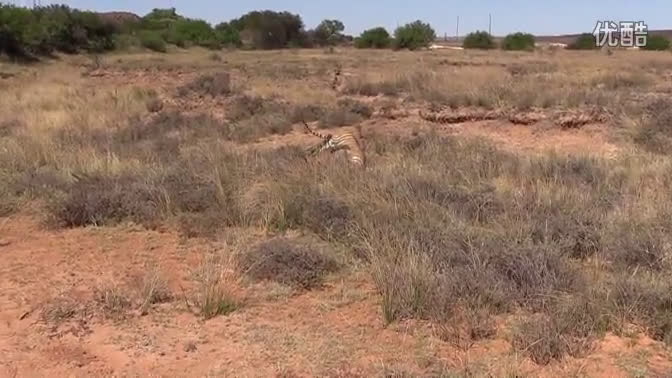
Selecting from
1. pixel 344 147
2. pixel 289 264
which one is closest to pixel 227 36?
pixel 344 147

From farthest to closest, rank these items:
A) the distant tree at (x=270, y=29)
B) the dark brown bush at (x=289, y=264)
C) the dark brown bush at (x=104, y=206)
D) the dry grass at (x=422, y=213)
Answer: the distant tree at (x=270, y=29) < the dark brown bush at (x=104, y=206) < the dark brown bush at (x=289, y=264) < the dry grass at (x=422, y=213)

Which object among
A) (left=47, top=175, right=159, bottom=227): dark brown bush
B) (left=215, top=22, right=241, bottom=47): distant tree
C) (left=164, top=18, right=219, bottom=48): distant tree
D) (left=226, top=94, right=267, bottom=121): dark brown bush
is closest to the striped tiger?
(left=47, top=175, right=159, bottom=227): dark brown bush

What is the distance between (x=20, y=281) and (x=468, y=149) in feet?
21.0

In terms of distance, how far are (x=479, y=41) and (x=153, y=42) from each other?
107ft

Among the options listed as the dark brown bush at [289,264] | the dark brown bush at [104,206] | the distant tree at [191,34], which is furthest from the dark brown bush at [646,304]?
the distant tree at [191,34]

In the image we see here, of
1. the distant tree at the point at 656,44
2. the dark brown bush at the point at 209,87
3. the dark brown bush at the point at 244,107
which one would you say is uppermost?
the distant tree at the point at 656,44

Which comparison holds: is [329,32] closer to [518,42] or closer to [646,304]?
[518,42]

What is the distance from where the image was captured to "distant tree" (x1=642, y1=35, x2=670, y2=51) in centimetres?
5981

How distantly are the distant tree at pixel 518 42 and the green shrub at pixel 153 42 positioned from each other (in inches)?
1253

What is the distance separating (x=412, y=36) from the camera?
6612cm

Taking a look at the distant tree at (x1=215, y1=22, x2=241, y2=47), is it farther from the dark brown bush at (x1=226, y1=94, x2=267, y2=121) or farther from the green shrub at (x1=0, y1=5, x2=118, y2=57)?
the dark brown bush at (x1=226, y1=94, x2=267, y2=121)

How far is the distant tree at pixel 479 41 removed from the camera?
6819cm

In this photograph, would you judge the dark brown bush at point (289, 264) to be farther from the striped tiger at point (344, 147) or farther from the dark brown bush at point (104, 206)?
the striped tiger at point (344, 147)

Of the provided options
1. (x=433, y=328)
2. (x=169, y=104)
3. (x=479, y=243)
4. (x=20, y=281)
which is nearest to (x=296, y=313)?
(x=433, y=328)
